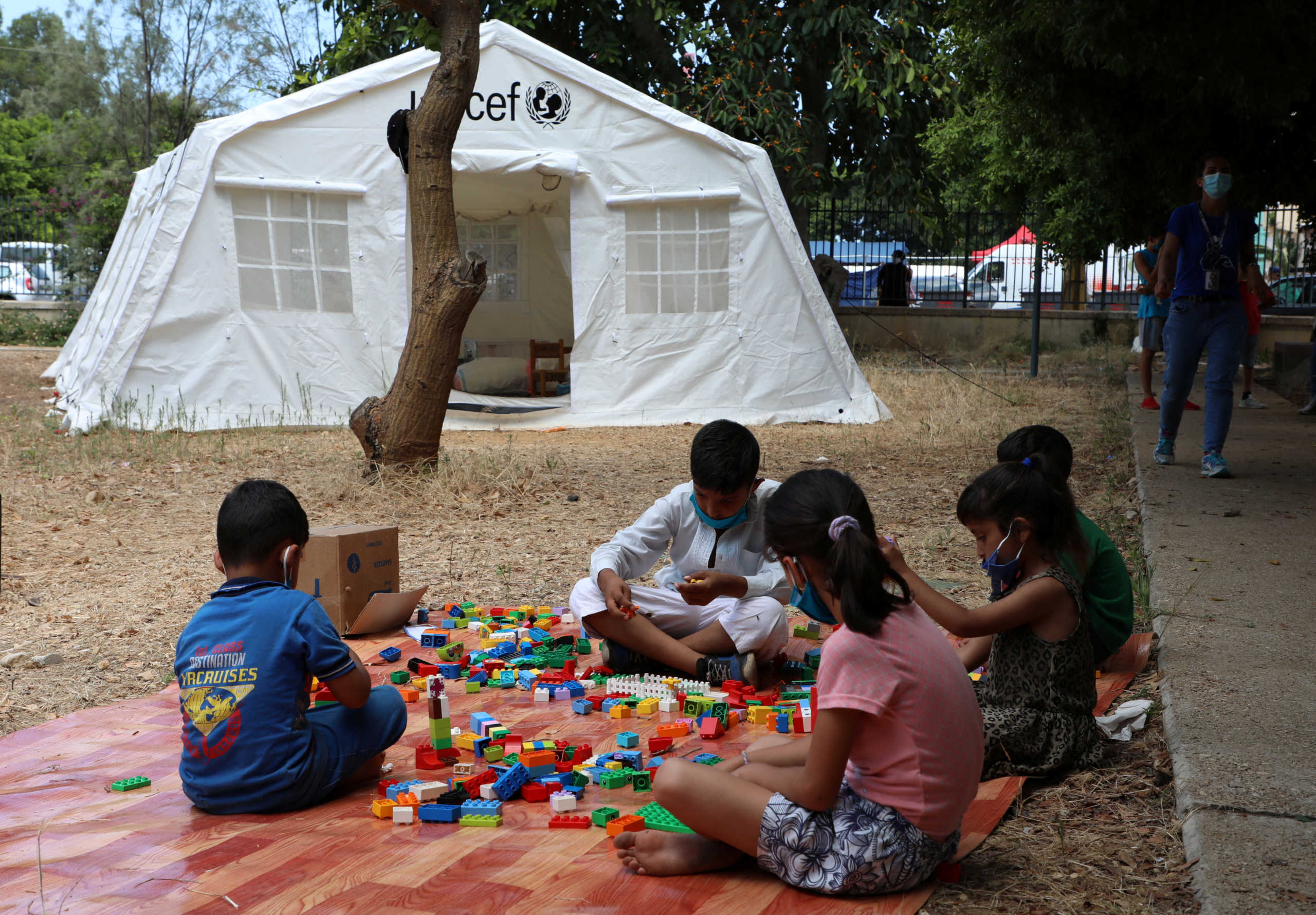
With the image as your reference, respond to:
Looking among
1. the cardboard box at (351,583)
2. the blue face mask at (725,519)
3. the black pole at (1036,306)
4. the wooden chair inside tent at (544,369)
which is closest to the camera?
the blue face mask at (725,519)

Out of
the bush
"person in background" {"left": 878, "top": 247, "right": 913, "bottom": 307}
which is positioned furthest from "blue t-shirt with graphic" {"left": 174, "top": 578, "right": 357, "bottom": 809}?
the bush

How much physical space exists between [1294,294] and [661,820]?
1921 centimetres

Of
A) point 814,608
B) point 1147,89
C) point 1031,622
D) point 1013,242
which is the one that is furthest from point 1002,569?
point 1013,242

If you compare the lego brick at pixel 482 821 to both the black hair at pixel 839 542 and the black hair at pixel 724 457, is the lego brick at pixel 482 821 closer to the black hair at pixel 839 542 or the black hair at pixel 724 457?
the black hair at pixel 839 542

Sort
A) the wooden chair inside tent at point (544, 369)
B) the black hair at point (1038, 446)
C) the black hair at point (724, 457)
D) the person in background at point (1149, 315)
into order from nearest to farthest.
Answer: the black hair at point (1038, 446)
the black hair at point (724, 457)
the person in background at point (1149, 315)
the wooden chair inside tent at point (544, 369)

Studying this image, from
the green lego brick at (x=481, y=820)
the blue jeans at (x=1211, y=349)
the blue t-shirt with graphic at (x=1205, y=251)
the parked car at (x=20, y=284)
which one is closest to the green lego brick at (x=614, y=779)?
the green lego brick at (x=481, y=820)

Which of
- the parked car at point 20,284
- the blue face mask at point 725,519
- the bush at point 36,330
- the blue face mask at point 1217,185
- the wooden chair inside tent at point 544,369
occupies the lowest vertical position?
the blue face mask at point 725,519

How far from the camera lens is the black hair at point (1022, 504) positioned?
2869 mm

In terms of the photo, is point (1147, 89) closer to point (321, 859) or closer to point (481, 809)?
point (481, 809)

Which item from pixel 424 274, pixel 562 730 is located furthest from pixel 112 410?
pixel 562 730

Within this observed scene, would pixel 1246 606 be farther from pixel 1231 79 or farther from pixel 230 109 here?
pixel 230 109

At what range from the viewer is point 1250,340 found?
9414 mm

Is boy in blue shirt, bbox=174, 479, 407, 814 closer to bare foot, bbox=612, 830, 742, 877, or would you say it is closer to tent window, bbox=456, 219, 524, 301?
bare foot, bbox=612, 830, 742, 877

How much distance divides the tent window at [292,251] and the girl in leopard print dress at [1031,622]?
8.89 metres
